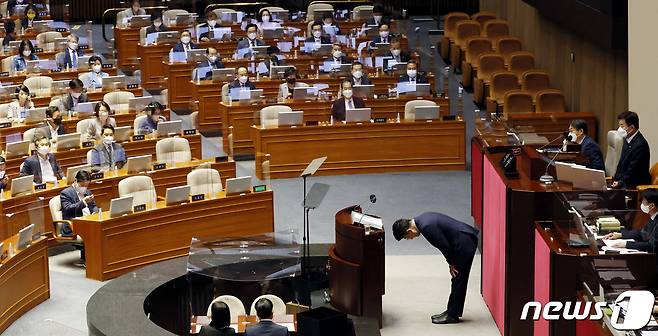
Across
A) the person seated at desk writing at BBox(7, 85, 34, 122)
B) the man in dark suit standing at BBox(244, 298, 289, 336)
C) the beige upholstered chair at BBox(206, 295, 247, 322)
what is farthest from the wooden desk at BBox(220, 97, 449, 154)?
the man in dark suit standing at BBox(244, 298, 289, 336)

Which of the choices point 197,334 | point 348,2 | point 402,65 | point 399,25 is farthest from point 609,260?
point 348,2

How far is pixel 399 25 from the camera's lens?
2723 cm

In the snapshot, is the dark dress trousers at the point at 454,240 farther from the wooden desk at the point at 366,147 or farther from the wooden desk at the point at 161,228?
the wooden desk at the point at 366,147

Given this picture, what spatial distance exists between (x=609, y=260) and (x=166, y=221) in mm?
6969

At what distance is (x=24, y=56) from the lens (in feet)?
76.7

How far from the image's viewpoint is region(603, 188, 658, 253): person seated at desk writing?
10.9m

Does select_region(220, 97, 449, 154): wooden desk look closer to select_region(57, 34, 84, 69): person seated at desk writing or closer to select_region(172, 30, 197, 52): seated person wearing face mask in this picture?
select_region(172, 30, 197, 52): seated person wearing face mask

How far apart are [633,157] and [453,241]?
7.79 ft

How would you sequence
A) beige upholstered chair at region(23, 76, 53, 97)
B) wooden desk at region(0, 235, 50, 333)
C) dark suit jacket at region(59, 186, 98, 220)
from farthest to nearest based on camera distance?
1. beige upholstered chair at region(23, 76, 53, 97)
2. dark suit jacket at region(59, 186, 98, 220)
3. wooden desk at region(0, 235, 50, 333)

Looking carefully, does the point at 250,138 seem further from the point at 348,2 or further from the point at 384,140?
the point at 348,2

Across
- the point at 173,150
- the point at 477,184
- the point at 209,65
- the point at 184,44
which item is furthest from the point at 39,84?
the point at 477,184

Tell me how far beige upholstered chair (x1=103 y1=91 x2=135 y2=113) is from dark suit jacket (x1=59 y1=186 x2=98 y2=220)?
4645 mm

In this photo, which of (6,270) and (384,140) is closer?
(6,270)

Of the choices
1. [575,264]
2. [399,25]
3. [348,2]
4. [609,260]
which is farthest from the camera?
[348,2]
